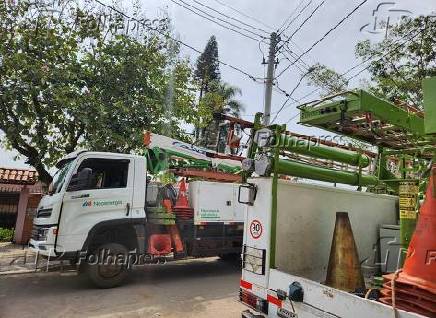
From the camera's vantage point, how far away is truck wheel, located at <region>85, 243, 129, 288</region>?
23.6 ft

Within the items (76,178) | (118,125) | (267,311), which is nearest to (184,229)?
(76,178)

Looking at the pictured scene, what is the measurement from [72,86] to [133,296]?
6222 millimetres

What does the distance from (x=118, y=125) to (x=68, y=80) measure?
172 cm

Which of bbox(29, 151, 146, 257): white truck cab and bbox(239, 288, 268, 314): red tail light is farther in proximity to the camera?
bbox(29, 151, 146, 257): white truck cab

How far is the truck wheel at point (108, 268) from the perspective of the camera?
283 inches

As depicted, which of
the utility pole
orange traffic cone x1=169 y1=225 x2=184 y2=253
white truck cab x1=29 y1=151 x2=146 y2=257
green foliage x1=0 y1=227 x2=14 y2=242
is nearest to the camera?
white truck cab x1=29 y1=151 x2=146 y2=257

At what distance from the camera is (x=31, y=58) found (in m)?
10.2

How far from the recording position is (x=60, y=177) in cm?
753

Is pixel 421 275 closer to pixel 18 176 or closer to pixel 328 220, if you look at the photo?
pixel 328 220

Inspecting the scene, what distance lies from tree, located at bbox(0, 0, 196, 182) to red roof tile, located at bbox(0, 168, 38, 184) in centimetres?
279

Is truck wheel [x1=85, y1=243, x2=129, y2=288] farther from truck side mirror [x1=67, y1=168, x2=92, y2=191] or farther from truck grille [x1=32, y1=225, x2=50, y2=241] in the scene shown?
truck side mirror [x1=67, y1=168, x2=92, y2=191]

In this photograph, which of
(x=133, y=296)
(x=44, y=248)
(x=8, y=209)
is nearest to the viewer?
(x=133, y=296)

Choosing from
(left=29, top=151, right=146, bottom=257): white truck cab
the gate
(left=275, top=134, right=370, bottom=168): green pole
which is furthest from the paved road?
the gate

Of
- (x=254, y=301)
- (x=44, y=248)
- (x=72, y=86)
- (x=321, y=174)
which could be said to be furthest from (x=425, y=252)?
(x=72, y=86)
